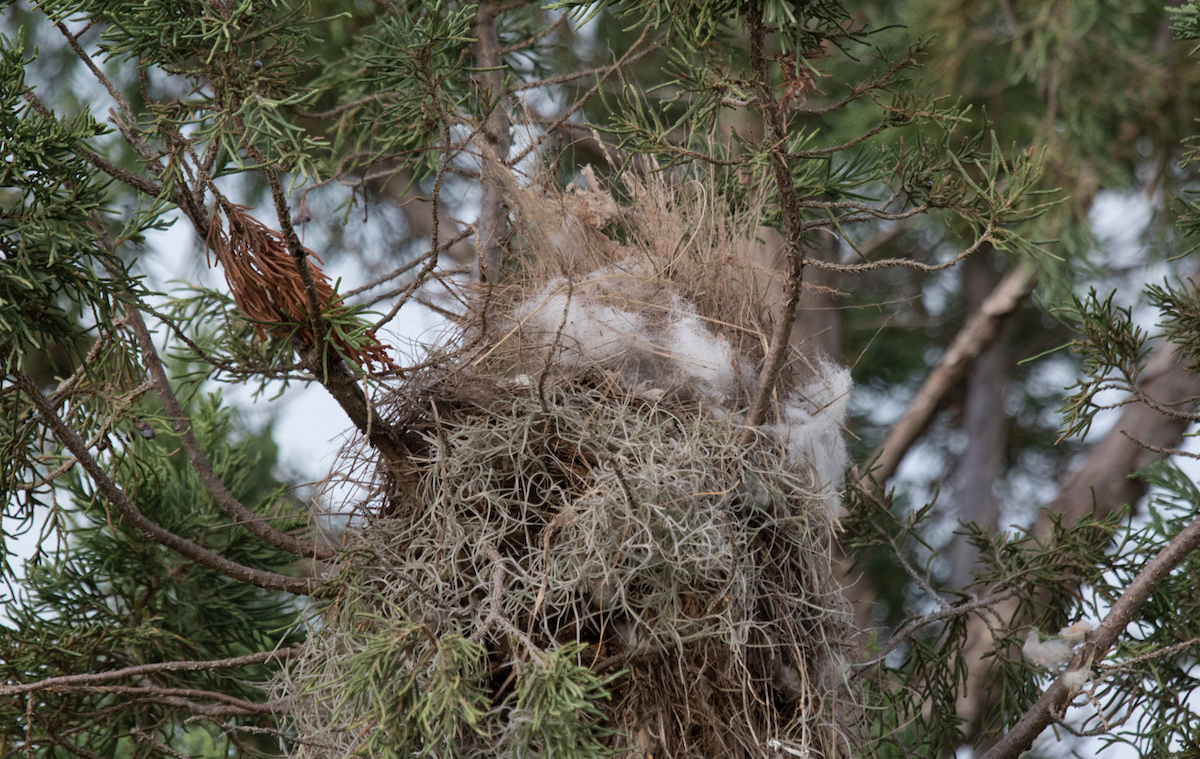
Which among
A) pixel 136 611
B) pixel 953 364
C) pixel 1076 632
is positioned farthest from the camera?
pixel 953 364

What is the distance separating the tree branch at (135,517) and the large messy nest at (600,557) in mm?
180

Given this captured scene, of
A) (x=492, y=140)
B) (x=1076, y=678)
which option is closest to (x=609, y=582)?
(x=1076, y=678)

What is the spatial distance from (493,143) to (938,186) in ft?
3.14

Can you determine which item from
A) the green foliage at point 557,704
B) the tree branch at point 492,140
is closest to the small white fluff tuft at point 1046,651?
the green foliage at point 557,704

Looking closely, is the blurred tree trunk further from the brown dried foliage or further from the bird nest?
the brown dried foliage

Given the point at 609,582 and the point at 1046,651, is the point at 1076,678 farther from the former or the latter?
the point at 609,582

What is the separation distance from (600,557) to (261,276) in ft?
2.03

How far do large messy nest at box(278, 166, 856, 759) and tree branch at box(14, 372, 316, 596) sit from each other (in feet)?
0.59

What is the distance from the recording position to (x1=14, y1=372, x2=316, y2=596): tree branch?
5.02ft

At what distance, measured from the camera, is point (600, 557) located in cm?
142

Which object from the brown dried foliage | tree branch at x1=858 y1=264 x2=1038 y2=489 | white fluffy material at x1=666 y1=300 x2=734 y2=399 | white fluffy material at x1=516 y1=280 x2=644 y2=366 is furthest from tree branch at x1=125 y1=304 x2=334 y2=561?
tree branch at x1=858 y1=264 x2=1038 y2=489

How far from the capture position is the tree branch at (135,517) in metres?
1.53

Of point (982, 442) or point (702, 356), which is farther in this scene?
point (982, 442)

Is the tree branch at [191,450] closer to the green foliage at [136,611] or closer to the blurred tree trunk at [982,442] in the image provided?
the green foliage at [136,611]
